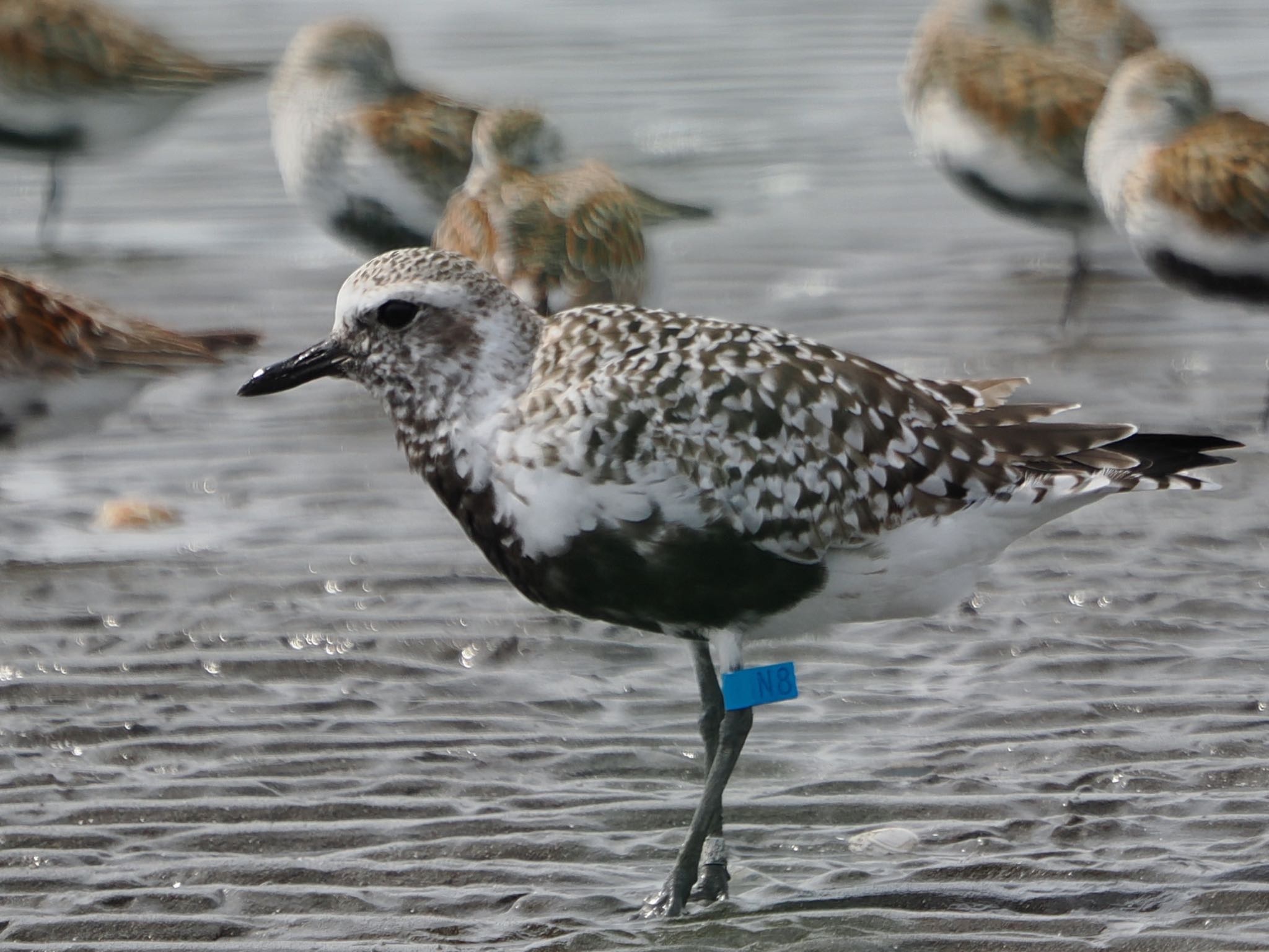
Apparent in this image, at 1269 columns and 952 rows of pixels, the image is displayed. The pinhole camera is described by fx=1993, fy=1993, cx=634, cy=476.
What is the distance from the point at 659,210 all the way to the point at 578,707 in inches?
149

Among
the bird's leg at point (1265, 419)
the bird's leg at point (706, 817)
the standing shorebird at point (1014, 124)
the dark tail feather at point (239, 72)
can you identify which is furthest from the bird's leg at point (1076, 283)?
the bird's leg at point (706, 817)

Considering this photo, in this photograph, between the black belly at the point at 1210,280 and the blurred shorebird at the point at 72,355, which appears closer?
the blurred shorebird at the point at 72,355

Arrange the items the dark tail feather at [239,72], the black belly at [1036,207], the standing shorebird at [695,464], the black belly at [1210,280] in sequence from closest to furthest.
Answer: the standing shorebird at [695,464]
the black belly at [1210,280]
the black belly at [1036,207]
the dark tail feather at [239,72]

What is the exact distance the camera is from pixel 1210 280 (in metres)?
8.79

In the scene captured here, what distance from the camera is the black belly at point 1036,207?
10.4 m

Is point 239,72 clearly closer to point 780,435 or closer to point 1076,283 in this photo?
point 1076,283

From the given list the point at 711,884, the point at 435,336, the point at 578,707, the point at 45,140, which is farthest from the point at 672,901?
the point at 45,140

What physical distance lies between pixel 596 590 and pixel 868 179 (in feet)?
26.6

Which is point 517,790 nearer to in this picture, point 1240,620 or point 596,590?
point 596,590

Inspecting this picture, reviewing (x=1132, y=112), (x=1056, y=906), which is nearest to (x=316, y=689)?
(x=1056, y=906)

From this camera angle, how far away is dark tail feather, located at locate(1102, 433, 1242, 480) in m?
5.40

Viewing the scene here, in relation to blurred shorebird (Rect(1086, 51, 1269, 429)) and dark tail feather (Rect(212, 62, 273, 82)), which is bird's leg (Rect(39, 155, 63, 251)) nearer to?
dark tail feather (Rect(212, 62, 273, 82))

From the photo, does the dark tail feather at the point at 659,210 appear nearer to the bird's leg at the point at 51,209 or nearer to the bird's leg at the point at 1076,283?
the bird's leg at the point at 1076,283

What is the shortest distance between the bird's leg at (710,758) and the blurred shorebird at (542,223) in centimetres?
232
